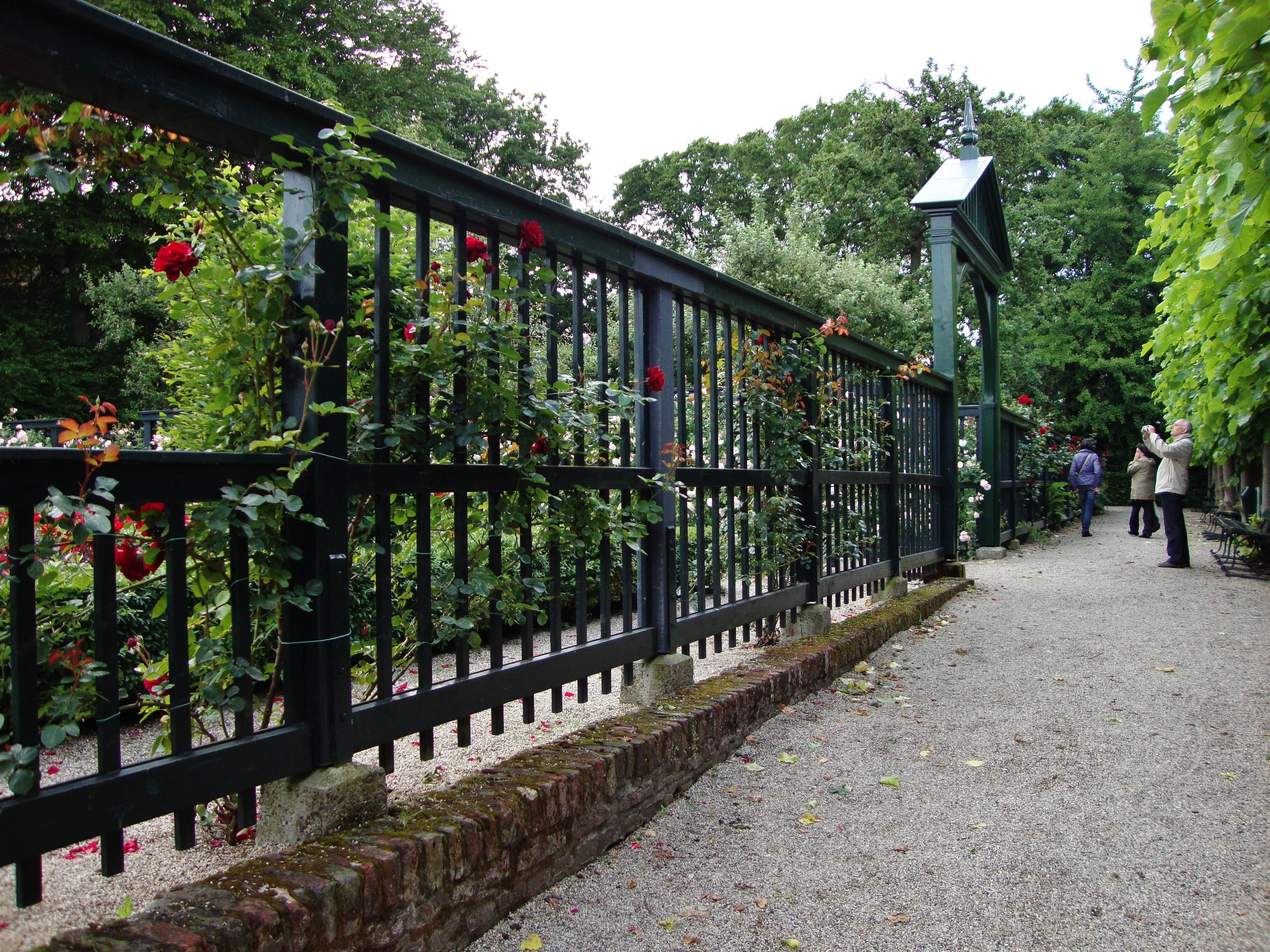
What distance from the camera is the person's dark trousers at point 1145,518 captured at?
1314 cm

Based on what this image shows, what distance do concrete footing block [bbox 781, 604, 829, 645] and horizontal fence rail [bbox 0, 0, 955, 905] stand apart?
44 centimetres

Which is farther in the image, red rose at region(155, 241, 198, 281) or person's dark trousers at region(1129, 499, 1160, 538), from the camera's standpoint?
person's dark trousers at region(1129, 499, 1160, 538)

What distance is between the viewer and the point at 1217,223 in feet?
15.3

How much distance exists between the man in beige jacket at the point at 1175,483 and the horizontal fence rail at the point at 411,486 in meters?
7.03

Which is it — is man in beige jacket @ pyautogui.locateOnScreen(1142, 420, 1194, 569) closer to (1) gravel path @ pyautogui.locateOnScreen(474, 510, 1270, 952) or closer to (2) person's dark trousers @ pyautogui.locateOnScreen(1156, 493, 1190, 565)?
(2) person's dark trousers @ pyautogui.locateOnScreen(1156, 493, 1190, 565)

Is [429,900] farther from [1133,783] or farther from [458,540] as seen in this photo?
[1133,783]

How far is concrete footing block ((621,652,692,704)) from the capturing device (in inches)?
126

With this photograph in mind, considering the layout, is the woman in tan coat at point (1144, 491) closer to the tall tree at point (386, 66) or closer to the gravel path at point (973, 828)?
the gravel path at point (973, 828)

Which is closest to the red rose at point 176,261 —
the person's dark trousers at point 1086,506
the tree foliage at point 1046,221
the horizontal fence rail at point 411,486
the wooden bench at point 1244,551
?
the horizontal fence rail at point 411,486

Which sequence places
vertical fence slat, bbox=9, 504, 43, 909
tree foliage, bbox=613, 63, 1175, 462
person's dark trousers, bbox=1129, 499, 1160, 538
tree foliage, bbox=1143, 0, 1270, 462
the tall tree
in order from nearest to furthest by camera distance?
vertical fence slat, bbox=9, 504, 43, 909
tree foliage, bbox=1143, 0, 1270, 462
person's dark trousers, bbox=1129, 499, 1160, 538
the tall tree
tree foliage, bbox=613, 63, 1175, 462

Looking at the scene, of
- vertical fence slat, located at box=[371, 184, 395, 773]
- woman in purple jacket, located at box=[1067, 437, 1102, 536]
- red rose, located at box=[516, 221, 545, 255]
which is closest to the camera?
vertical fence slat, located at box=[371, 184, 395, 773]

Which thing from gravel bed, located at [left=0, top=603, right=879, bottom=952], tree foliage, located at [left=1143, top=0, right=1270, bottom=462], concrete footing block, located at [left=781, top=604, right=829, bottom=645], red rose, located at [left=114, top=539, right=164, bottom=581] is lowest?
gravel bed, located at [left=0, top=603, right=879, bottom=952]

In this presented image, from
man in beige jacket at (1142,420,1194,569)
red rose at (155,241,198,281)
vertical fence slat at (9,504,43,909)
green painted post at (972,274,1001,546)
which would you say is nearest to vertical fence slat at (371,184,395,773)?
red rose at (155,241,198,281)

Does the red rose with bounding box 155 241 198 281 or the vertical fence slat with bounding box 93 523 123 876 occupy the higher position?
the red rose with bounding box 155 241 198 281
